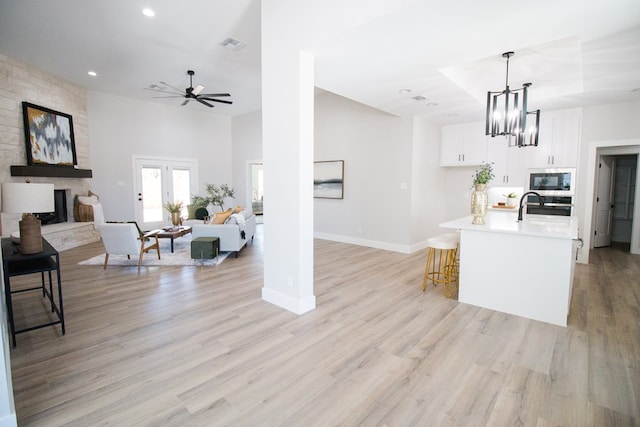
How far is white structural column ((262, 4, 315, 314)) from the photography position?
3.08m

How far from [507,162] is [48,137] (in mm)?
8909

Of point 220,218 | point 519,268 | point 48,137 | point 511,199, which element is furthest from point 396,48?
point 48,137

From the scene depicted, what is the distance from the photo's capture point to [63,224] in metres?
6.39

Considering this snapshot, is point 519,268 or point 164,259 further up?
point 519,268

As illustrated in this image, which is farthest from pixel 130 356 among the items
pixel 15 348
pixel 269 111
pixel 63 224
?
pixel 63 224

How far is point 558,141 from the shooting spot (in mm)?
5438

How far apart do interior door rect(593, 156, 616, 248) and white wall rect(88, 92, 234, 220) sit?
9.71 meters

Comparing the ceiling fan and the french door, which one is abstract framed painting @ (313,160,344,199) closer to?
the ceiling fan

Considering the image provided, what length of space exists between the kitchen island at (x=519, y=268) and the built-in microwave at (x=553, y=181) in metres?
2.52

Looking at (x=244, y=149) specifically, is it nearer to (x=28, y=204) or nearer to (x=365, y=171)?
(x=365, y=171)

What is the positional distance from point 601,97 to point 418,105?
2749 millimetres

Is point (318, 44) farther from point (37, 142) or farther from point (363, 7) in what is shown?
point (37, 142)

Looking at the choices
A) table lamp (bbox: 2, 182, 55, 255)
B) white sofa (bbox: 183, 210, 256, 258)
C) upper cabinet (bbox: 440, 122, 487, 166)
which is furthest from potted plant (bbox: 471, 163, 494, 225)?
table lamp (bbox: 2, 182, 55, 255)

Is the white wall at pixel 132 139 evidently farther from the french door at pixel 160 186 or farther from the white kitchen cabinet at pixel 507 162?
the white kitchen cabinet at pixel 507 162
